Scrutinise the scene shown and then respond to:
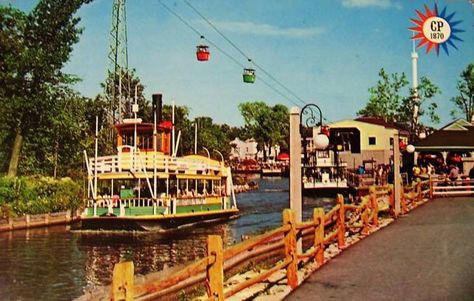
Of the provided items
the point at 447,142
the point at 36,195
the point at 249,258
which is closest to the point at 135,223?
the point at 36,195

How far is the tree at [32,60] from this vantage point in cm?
4653

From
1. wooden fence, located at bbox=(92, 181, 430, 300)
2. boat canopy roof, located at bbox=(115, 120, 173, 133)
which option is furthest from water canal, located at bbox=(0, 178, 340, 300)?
wooden fence, located at bbox=(92, 181, 430, 300)

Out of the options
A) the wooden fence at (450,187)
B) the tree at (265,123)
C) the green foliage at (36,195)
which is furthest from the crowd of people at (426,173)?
the tree at (265,123)

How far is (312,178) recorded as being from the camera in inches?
2763

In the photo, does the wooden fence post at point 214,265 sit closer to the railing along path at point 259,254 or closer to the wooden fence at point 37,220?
the railing along path at point 259,254

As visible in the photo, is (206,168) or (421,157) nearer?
(206,168)

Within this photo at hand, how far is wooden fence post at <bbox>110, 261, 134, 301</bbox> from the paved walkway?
4631mm

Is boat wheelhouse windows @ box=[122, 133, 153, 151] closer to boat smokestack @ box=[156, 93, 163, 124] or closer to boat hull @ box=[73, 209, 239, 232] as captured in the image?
boat smokestack @ box=[156, 93, 163, 124]

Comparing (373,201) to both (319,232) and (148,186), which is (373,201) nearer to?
(319,232)

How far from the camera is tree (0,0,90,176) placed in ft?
153

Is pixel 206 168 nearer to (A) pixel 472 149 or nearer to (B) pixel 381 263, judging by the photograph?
(A) pixel 472 149

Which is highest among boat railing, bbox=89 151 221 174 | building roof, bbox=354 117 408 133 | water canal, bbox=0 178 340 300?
building roof, bbox=354 117 408 133

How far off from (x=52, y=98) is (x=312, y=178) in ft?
103

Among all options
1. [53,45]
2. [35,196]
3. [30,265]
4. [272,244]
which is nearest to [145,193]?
[35,196]
